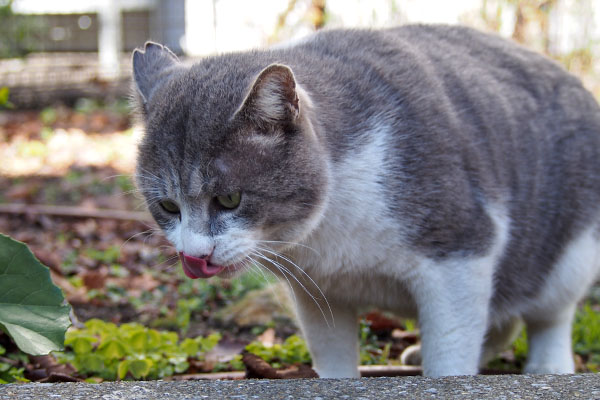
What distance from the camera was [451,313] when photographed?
7.89ft

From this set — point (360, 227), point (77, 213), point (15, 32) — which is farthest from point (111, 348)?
point (15, 32)

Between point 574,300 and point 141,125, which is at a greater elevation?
point 141,125

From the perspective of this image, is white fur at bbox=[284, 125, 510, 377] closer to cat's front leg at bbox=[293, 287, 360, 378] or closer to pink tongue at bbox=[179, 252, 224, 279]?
cat's front leg at bbox=[293, 287, 360, 378]

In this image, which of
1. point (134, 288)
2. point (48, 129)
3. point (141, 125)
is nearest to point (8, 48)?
point (48, 129)

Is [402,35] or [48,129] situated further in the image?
[48,129]

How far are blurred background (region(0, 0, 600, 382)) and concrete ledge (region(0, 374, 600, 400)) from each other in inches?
33.5

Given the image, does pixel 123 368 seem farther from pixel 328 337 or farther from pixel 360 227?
pixel 360 227

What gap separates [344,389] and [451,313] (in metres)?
0.75

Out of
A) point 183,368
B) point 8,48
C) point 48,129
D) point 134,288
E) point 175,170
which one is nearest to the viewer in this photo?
point 175,170

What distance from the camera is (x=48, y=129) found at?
8172mm

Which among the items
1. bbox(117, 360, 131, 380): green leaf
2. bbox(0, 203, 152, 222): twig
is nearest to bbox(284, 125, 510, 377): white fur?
bbox(117, 360, 131, 380): green leaf

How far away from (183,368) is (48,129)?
20.2 ft

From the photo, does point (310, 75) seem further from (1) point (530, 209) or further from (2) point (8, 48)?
(2) point (8, 48)

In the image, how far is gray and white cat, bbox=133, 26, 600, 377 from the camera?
215cm
